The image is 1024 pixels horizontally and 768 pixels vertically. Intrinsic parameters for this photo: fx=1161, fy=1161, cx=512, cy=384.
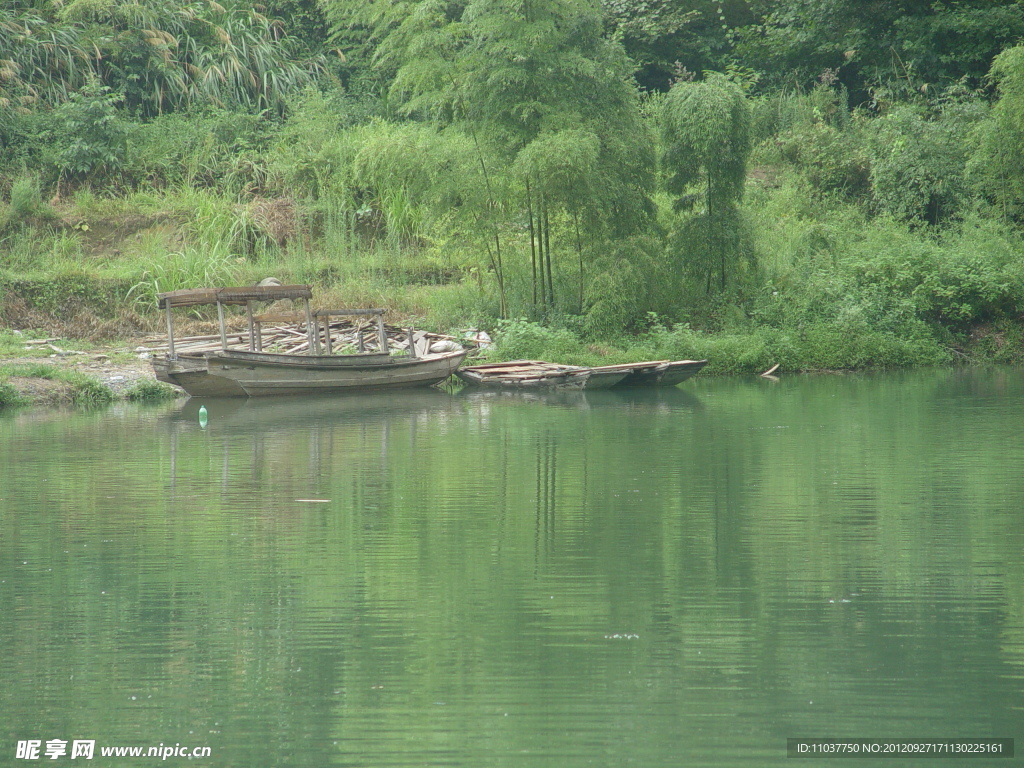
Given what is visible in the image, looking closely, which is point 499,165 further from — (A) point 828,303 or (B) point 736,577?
(B) point 736,577

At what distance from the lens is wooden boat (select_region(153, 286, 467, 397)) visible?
18.3 meters

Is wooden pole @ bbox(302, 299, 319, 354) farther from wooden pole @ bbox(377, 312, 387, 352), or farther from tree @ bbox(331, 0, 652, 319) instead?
tree @ bbox(331, 0, 652, 319)

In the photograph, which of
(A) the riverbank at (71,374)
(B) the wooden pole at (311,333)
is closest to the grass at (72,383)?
(A) the riverbank at (71,374)

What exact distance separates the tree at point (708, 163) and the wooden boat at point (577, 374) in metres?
3.65


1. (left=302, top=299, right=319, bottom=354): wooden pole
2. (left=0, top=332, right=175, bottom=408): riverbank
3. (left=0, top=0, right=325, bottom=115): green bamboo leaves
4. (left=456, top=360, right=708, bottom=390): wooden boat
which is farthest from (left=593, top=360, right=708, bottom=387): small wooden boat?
(left=0, top=0, right=325, bottom=115): green bamboo leaves

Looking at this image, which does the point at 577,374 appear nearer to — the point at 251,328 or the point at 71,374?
the point at 251,328

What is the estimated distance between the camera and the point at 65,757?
14.8 ft

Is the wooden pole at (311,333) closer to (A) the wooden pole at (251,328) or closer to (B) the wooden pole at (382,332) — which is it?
(A) the wooden pole at (251,328)

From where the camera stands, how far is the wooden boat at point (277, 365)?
18.3 meters

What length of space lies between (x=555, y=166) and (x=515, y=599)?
14761 mm

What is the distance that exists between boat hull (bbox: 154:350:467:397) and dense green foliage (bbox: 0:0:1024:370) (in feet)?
8.75

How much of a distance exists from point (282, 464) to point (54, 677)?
6.54 metres

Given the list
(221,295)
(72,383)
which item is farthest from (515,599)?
(72,383)

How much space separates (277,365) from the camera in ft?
61.6
